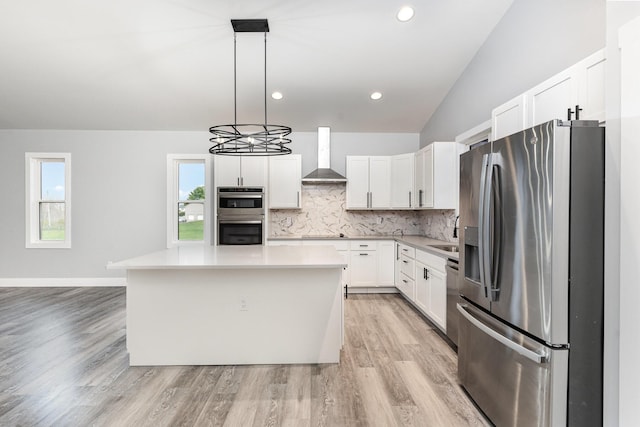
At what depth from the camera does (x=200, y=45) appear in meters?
3.70

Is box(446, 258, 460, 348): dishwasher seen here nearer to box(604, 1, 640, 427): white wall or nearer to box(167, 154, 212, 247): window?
box(604, 1, 640, 427): white wall

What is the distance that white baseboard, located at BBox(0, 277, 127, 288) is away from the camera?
5.53m

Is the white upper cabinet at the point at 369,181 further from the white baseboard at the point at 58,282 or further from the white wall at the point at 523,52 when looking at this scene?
the white baseboard at the point at 58,282

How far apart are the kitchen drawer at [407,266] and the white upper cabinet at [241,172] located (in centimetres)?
226

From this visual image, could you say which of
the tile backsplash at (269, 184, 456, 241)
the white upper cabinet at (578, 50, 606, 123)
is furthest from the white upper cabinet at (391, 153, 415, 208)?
the white upper cabinet at (578, 50, 606, 123)

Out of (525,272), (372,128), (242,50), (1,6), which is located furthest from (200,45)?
(525,272)

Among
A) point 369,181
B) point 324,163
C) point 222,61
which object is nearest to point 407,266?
point 369,181

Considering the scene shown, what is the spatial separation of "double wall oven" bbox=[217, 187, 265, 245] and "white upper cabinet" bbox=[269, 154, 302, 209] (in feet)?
0.90

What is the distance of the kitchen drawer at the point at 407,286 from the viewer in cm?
435

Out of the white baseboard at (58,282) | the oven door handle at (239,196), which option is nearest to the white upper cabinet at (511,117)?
the oven door handle at (239,196)

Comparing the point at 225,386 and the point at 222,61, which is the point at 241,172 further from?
the point at 225,386

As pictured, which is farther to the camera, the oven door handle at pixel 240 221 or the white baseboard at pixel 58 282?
the white baseboard at pixel 58 282

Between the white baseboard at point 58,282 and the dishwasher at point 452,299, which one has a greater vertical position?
the dishwasher at point 452,299

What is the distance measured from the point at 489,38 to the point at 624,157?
274 cm
